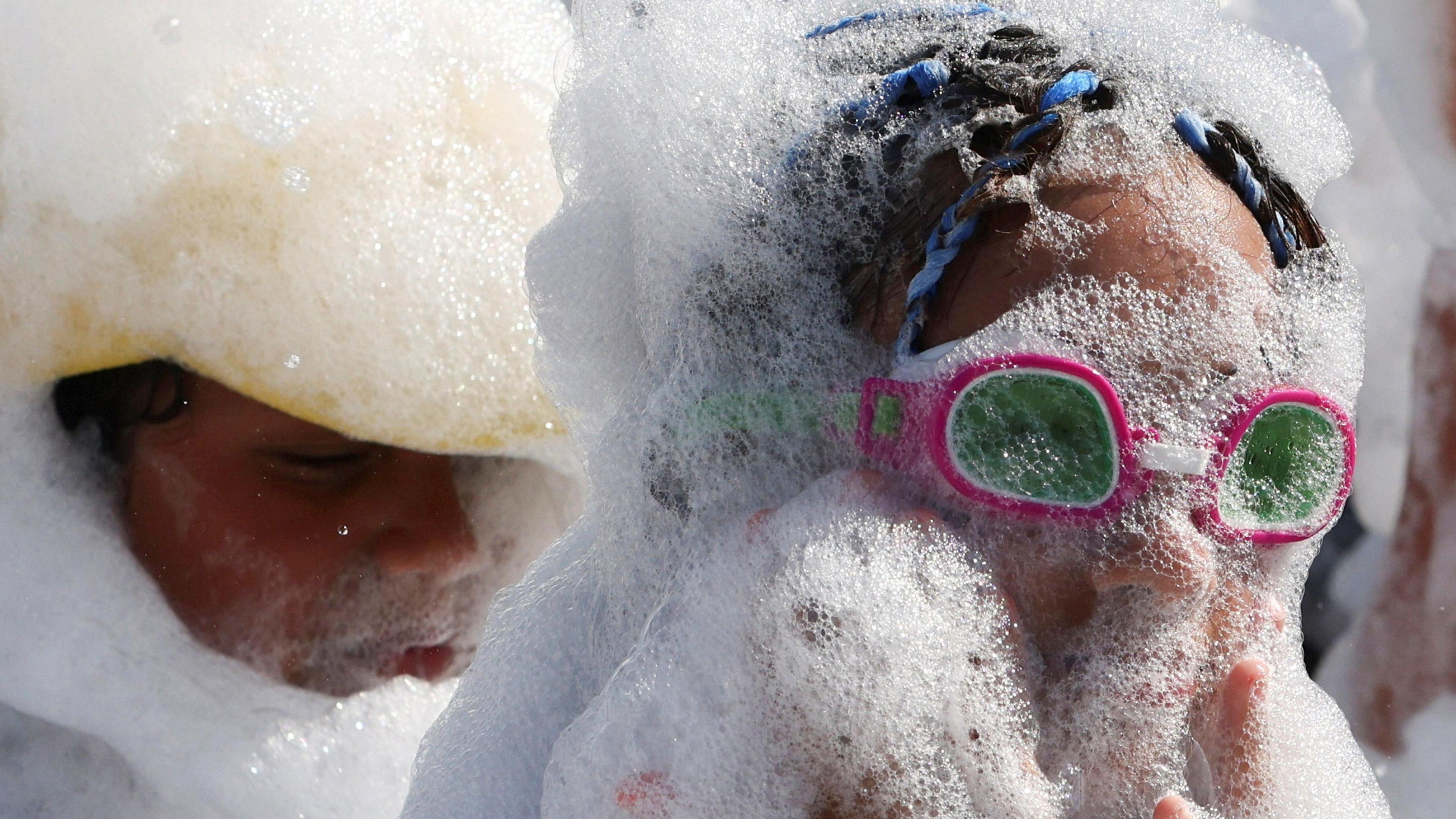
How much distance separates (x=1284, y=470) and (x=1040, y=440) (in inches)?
7.3

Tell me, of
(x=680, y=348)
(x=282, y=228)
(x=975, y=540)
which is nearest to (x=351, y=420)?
(x=282, y=228)

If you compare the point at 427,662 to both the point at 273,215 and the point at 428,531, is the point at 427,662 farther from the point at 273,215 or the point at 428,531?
the point at 273,215

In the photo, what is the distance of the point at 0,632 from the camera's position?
53.2 inches

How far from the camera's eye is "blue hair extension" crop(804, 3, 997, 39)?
98 cm

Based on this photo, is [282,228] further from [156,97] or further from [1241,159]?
[1241,159]

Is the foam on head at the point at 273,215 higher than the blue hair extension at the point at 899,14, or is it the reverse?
the blue hair extension at the point at 899,14

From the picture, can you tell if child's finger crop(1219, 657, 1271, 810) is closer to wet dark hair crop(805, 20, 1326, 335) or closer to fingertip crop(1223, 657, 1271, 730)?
fingertip crop(1223, 657, 1271, 730)

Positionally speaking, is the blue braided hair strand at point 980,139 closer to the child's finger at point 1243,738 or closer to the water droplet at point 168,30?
the child's finger at point 1243,738

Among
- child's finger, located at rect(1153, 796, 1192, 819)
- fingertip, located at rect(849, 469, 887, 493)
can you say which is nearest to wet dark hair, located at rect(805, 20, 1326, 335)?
fingertip, located at rect(849, 469, 887, 493)

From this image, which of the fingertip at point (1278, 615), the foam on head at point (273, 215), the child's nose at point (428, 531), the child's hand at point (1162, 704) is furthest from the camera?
the child's nose at point (428, 531)

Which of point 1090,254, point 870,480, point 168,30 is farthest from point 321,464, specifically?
point 1090,254

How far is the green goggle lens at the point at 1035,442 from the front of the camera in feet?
2.72

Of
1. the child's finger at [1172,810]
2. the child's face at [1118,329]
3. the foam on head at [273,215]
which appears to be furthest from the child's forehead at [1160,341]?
the foam on head at [273,215]

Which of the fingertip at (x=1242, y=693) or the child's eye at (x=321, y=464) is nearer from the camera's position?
the fingertip at (x=1242, y=693)
